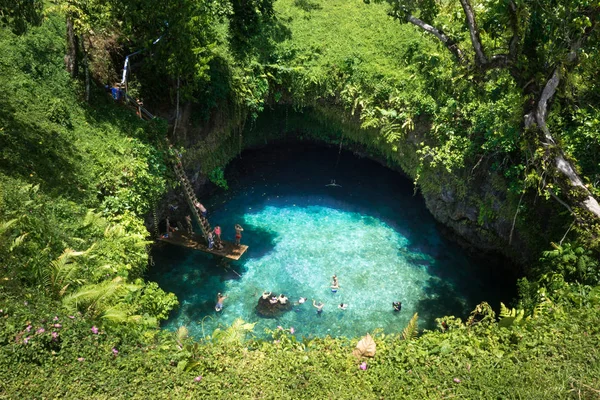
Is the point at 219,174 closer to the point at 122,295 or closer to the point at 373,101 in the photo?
the point at 373,101

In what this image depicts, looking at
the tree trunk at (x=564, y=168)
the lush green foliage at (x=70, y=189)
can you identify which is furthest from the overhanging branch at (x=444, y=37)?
the lush green foliage at (x=70, y=189)

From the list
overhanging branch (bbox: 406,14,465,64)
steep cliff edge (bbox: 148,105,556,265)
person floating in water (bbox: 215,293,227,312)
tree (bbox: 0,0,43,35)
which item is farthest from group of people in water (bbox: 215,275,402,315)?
tree (bbox: 0,0,43,35)

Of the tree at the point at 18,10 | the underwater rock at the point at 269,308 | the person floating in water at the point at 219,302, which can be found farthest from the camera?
the person floating in water at the point at 219,302

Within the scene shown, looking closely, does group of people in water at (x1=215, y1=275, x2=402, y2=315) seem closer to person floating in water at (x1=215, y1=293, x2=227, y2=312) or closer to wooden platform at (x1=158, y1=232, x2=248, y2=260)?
person floating in water at (x1=215, y1=293, x2=227, y2=312)

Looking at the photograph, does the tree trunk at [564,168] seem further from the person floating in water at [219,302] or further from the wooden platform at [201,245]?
the person floating in water at [219,302]

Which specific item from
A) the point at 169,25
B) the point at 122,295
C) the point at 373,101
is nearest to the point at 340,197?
the point at 373,101
